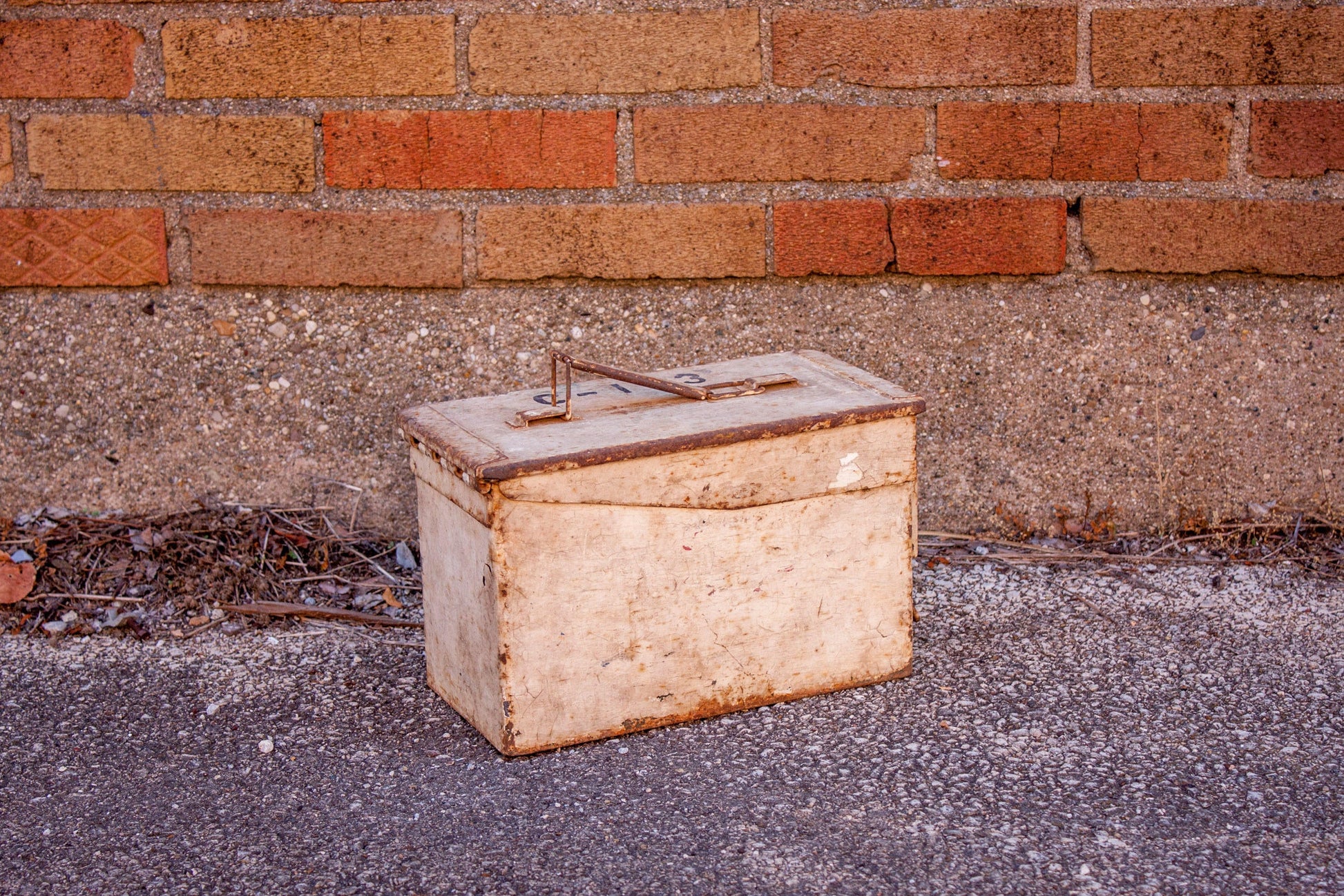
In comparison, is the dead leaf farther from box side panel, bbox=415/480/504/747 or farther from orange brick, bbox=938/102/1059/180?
orange brick, bbox=938/102/1059/180

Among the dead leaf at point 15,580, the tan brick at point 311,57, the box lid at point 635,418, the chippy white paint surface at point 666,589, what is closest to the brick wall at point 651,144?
the tan brick at point 311,57

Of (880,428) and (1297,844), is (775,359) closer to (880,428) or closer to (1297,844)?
(880,428)

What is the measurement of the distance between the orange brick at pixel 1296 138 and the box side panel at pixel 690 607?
1012 mm

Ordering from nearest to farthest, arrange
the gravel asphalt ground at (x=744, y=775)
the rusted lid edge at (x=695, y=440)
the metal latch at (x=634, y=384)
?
the gravel asphalt ground at (x=744, y=775) < the rusted lid edge at (x=695, y=440) < the metal latch at (x=634, y=384)

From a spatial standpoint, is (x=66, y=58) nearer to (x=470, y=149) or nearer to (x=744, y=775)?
(x=470, y=149)

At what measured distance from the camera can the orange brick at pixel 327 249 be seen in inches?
94.0

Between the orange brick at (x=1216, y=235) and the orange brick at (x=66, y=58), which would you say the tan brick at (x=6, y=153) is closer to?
the orange brick at (x=66, y=58)

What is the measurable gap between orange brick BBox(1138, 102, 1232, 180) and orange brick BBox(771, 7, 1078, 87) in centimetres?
18

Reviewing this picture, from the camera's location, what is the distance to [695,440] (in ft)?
6.00

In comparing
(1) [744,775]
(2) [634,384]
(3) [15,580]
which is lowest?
(1) [744,775]

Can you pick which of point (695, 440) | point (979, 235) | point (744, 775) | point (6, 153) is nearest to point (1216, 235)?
point (979, 235)

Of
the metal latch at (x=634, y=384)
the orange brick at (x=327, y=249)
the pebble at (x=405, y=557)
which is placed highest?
the orange brick at (x=327, y=249)

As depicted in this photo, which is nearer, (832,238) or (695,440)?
(695,440)

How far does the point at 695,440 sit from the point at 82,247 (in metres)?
1.32
